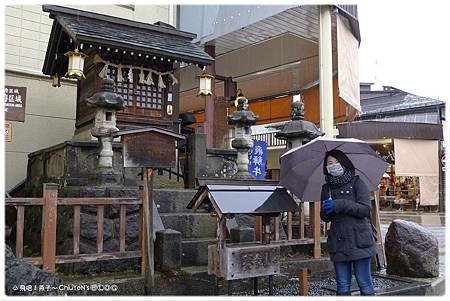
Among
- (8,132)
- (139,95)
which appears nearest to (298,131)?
(139,95)

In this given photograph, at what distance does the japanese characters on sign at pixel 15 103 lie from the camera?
11406 millimetres

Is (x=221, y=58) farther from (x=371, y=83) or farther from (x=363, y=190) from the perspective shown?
(x=371, y=83)

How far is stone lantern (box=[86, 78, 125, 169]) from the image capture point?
7785mm

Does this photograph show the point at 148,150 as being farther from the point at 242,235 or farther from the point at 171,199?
the point at 171,199

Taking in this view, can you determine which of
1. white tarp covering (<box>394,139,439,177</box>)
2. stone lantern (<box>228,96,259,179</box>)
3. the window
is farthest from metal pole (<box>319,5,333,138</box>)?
white tarp covering (<box>394,139,439,177</box>)

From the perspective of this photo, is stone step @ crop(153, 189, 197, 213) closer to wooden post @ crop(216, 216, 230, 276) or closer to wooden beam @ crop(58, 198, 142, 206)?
wooden beam @ crop(58, 198, 142, 206)

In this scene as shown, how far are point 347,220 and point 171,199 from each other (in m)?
4.24

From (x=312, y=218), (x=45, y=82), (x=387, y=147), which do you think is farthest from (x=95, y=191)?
(x=387, y=147)

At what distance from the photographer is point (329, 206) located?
4625 mm

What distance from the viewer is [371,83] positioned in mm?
33531

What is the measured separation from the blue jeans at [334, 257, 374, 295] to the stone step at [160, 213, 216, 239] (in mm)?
3022

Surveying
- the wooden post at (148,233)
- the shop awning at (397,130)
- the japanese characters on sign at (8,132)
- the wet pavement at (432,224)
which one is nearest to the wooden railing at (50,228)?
the wooden post at (148,233)

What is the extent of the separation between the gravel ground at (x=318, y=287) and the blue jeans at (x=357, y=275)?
1.49 m

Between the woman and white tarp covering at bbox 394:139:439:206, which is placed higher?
white tarp covering at bbox 394:139:439:206
